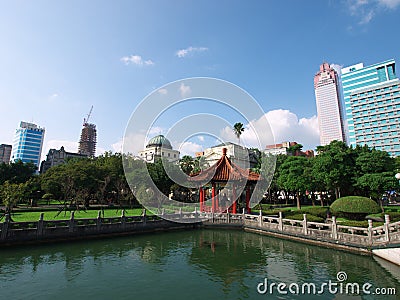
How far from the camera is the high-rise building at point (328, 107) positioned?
370ft

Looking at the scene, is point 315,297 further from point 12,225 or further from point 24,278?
point 12,225

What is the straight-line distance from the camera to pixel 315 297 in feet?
27.4

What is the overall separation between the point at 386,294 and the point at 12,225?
1888cm

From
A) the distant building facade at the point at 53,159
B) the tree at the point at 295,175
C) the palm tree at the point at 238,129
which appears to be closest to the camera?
the tree at the point at 295,175

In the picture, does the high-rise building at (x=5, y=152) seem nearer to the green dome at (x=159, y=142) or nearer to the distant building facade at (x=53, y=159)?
the distant building facade at (x=53, y=159)

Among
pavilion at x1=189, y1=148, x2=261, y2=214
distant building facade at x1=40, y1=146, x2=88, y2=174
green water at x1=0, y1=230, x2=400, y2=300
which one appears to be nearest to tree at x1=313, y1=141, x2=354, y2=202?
pavilion at x1=189, y1=148, x2=261, y2=214

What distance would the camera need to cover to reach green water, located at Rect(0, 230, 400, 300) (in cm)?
867

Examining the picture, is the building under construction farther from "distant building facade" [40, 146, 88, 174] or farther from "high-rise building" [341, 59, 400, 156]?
"high-rise building" [341, 59, 400, 156]

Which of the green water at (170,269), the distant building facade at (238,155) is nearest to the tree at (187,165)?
the distant building facade at (238,155)

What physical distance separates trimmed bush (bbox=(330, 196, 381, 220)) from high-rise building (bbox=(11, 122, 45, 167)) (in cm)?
10711

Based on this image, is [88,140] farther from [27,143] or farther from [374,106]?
[374,106]

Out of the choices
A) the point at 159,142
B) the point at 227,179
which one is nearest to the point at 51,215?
the point at 227,179

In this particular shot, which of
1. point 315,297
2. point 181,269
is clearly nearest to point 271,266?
point 315,297

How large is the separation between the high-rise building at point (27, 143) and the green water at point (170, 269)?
331ft
